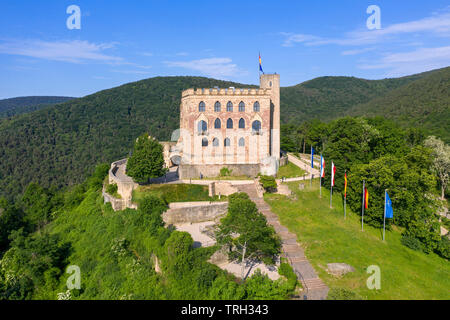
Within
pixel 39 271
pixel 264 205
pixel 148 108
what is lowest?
pixel 39 271

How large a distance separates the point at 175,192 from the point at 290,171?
19278 millimetres

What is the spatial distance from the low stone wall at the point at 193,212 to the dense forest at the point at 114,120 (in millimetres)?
68170

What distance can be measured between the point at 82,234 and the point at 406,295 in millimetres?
34518

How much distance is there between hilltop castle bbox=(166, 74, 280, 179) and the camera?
138 feet

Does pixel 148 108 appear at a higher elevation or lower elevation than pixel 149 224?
higher

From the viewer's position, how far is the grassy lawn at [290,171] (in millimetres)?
42806

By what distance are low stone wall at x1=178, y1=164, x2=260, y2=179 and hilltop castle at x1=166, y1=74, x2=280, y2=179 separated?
14cm

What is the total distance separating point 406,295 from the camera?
824 inches

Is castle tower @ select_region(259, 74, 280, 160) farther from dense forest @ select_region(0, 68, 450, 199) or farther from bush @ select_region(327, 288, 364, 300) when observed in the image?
dense forest @ select_region(0, 68, 450, 199)

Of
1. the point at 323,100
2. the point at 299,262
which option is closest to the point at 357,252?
the point at 299,262

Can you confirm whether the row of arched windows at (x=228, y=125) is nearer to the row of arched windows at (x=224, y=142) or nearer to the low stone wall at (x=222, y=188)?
the row of arched windows at (x=224, y=142)

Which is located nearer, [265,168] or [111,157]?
[265,168]
